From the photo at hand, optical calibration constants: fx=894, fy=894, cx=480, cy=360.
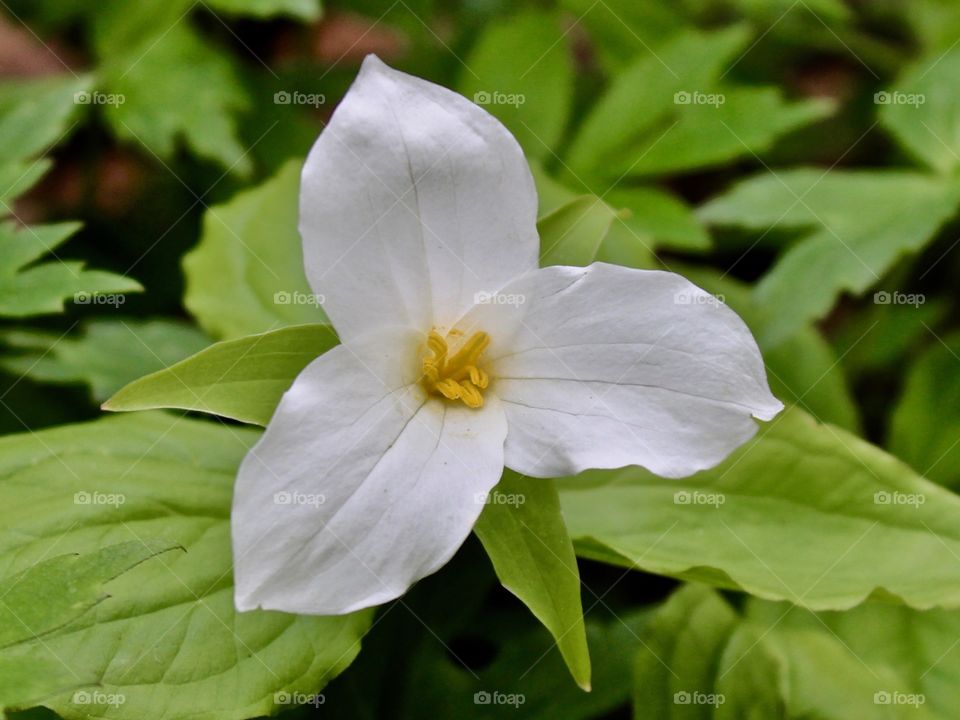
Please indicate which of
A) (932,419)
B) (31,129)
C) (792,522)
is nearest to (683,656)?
(792,522)

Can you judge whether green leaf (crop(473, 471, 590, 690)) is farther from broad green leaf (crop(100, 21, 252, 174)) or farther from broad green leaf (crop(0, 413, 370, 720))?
broad green leaf (crop(100, 21, 252, 174))

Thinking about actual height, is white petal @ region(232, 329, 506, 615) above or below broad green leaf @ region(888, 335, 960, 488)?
below

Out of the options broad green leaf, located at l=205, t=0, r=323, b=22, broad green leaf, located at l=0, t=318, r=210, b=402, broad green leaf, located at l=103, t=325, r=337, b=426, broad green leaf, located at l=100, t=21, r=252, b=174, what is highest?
broad green leaf, located at l=205, t=0, r=323, b=22

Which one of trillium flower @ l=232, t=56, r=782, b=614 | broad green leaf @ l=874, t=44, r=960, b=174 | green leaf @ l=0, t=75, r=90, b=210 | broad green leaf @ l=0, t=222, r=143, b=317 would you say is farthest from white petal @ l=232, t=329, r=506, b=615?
broad green leaf @ l=874, t=44, r=960, b=174

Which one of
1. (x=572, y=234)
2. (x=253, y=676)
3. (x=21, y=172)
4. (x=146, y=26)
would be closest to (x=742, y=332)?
(x=572, y=234)

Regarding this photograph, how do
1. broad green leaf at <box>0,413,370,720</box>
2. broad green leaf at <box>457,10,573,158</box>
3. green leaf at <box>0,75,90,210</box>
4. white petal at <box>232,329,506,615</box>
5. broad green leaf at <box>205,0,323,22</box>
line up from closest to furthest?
white petal at <box>232,329,506,615</box>
broad green leaf at <box>0,413,370,720</box>
green leaf at <box>0,75,90,210</box>
broad green leaf at <box>205,0,323,22</box>
broad green leaf at <box>457,10,573,158</box>

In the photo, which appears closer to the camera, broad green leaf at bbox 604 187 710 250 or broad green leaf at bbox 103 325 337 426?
broad green leaf at bbox 103 325 337 426

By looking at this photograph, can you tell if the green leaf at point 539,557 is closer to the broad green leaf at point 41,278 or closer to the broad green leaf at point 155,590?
the broad green leaf at point 155,590
